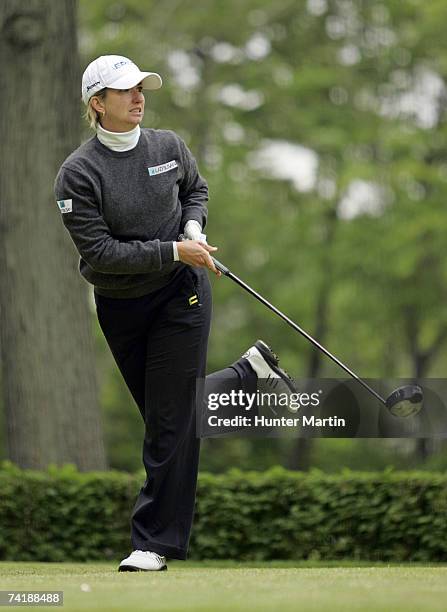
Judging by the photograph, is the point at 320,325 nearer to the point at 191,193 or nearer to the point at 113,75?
the point at 191,193

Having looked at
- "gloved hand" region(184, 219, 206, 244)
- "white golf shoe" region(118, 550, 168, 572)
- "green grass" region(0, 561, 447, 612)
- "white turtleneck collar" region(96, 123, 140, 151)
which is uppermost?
"white turtleneck collar" region(96, 123, 140, 151)

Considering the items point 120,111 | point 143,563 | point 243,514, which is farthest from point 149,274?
point 243,514

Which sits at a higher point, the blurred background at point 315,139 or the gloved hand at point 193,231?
the blurred background at point 315,139

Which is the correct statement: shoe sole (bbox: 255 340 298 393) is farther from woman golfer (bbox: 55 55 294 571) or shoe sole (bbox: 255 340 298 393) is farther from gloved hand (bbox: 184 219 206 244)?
gloved hand (bbox: 184 219 206 244)

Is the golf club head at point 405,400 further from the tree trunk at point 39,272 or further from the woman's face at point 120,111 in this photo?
the tree trunk at point 39,272

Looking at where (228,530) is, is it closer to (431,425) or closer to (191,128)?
(431,425)

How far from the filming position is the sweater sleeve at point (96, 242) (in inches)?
198

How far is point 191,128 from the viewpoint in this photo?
15.4m

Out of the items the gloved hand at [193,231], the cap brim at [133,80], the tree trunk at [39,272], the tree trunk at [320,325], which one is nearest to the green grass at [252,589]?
the gloved hand at [193,231]

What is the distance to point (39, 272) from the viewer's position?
873 cm

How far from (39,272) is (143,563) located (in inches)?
153

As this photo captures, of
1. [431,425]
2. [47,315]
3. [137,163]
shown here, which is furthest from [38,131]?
[431,425]

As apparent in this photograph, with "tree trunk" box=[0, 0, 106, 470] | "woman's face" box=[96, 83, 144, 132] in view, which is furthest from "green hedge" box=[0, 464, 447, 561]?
"woman's face" box=[96, 83, 144, 132]

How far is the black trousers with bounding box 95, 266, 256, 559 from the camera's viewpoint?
529 cm
